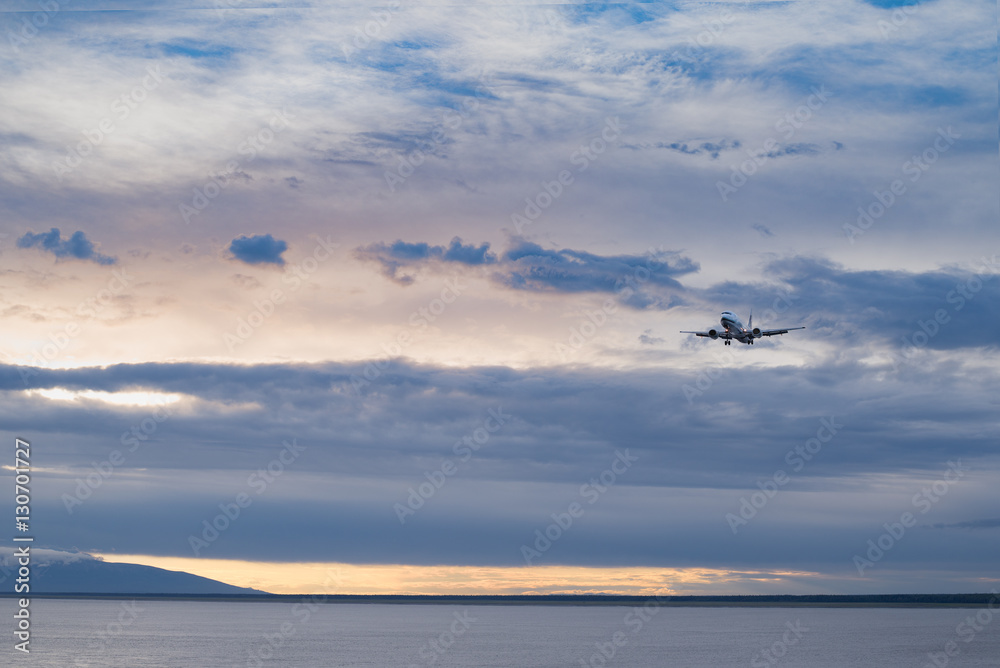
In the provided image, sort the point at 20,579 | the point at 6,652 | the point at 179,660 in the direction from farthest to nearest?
the point at 6,652, the point at 179,660, the point at 20,579

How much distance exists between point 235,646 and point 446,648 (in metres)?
47.9

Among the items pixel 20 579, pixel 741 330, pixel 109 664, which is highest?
pixel 741 330

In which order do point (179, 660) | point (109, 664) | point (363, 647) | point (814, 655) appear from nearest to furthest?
point (109, 664)
point (179, 660)
point (814, 655)
point (363, 647)

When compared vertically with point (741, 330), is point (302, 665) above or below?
below

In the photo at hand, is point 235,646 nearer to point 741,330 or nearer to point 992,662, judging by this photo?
point 741,330

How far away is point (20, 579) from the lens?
69.3 metres

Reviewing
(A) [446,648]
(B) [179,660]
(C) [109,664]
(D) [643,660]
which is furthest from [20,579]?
(A) [446,648]

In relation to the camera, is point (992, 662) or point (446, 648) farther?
point (446, 648)

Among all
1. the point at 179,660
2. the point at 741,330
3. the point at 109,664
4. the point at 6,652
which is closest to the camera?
the point at 741,330

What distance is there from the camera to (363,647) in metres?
196

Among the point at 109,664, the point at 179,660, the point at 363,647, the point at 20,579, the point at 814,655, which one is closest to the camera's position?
the point at 20,579

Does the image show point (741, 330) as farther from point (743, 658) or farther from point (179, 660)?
point (179, 660)

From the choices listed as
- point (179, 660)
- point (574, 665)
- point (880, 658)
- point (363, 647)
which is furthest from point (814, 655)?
point (179, 660)

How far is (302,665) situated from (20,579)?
89415 millimetres
